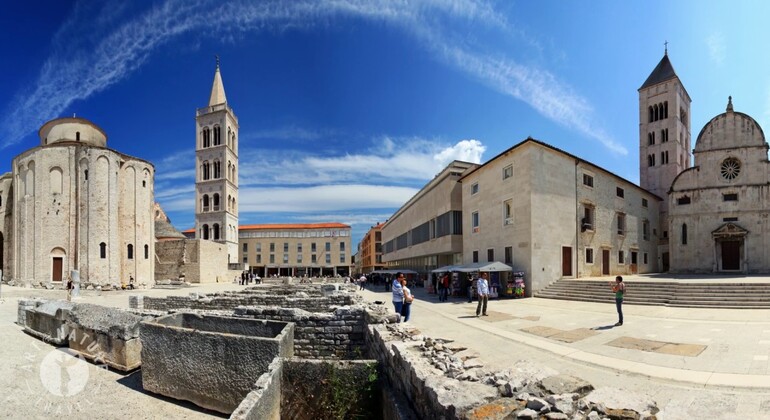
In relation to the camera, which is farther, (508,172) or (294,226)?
(294,226)

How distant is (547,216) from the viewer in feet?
80.3

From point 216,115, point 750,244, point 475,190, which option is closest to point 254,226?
point 216,115

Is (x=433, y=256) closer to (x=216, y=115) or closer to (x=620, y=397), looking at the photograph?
(x=620, y=397)

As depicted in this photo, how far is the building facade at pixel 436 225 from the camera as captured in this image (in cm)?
3250

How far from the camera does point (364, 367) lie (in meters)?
6.93

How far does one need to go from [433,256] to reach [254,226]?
6627 centimetres

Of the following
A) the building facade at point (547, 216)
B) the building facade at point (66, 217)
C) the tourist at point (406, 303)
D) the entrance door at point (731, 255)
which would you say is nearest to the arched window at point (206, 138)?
the building facade at point (66, 217)

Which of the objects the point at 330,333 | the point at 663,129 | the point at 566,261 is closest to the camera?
the point at 330,333

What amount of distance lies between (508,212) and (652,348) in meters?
17.6

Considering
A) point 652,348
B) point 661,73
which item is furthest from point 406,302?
point 661,73

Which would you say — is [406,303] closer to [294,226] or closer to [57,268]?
[57,268]

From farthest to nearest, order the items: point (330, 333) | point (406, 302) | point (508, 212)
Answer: point (508, 212)
point (406, 302)
point (330, 333)

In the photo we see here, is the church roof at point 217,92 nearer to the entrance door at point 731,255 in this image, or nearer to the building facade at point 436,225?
the building facade at point 436,225

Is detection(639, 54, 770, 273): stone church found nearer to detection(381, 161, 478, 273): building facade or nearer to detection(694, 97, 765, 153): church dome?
detection(694, 97, 765, 153): church dome
